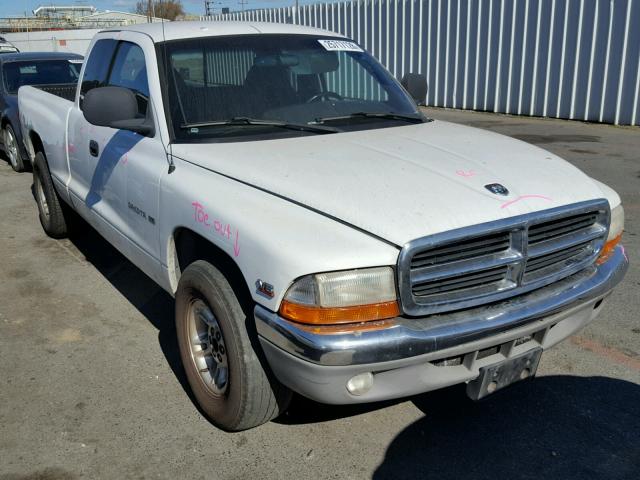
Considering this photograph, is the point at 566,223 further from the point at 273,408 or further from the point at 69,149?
the point at 69,149

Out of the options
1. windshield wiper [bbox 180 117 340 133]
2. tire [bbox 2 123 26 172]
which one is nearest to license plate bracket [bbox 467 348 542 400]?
windshield wiper [bbox 180 117 340 133]

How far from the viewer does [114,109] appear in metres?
3.63

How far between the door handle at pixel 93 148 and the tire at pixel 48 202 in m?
1.63

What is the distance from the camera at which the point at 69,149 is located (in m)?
5.09

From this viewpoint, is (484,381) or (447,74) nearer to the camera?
(484,381)

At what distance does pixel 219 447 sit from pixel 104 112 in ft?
6.28

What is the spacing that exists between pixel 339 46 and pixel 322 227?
7.75 feet

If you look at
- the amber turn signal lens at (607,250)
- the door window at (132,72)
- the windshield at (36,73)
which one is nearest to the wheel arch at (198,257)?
the door window at (132,72)

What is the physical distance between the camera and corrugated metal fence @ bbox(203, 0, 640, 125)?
12.5 m

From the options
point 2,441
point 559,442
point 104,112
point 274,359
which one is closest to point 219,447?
point 274,359

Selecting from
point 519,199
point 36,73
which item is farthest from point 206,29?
point 36,73

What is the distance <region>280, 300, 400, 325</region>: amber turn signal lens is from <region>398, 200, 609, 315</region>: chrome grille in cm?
8

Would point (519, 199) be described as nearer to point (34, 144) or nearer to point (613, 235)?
point (613, 235)

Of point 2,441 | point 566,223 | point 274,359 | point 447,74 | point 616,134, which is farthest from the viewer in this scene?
point 447,74
